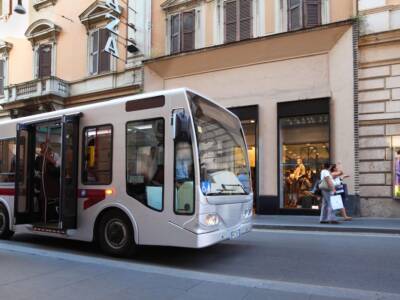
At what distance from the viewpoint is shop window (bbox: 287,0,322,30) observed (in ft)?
53.4

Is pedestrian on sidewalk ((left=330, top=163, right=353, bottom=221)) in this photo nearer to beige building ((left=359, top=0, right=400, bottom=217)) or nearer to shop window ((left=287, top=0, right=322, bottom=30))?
beige building ((left=359, top=0, right=400, bottom=217))

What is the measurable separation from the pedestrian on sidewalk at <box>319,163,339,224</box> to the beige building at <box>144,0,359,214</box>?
198cm

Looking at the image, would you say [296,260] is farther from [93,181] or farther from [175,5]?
[175,5]

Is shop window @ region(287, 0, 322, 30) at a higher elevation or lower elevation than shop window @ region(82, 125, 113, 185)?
higher

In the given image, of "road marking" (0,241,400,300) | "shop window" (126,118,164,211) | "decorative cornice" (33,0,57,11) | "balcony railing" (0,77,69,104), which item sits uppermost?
"decorative cornice" (33,0,57,11)

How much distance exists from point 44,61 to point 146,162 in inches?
730

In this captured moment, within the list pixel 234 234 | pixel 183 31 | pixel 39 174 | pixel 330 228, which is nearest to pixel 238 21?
pixel 183 31

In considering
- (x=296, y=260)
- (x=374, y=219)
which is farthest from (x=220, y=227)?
(x=374, y=219)

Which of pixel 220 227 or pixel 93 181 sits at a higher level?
pixel 93 181

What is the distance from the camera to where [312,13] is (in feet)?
53.7

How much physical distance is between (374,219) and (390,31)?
19.0ft

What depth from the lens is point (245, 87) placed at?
17297 mm

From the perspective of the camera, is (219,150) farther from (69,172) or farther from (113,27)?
(113,27)

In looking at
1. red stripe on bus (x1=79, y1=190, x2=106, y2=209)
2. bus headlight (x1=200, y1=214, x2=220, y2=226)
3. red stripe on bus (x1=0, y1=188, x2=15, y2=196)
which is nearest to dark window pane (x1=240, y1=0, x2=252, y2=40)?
red stripe on bus (x1=0, y1=188, x2=15, y2=196)
